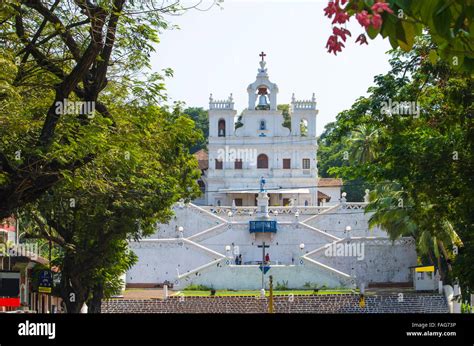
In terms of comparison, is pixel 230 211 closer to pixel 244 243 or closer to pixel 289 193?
pixel 244 243

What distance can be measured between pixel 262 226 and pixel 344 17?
192ft

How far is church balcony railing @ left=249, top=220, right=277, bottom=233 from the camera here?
64.3m

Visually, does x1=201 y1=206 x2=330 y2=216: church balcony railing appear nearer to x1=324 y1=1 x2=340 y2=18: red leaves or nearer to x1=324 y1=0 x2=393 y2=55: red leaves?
x1=324 y1=0 x2=393 y2=55: red leaves

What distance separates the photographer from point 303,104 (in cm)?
7875

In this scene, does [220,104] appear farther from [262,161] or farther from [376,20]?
[376,20]

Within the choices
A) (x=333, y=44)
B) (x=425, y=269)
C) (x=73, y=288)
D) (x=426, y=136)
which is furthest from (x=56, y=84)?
(x=425, y=269)

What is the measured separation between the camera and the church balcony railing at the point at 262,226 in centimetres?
6431

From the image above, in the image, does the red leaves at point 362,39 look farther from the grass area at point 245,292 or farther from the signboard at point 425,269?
the signboard at point 425,269

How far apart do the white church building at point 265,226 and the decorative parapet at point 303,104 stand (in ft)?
0.24

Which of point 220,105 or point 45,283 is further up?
point 220,105
